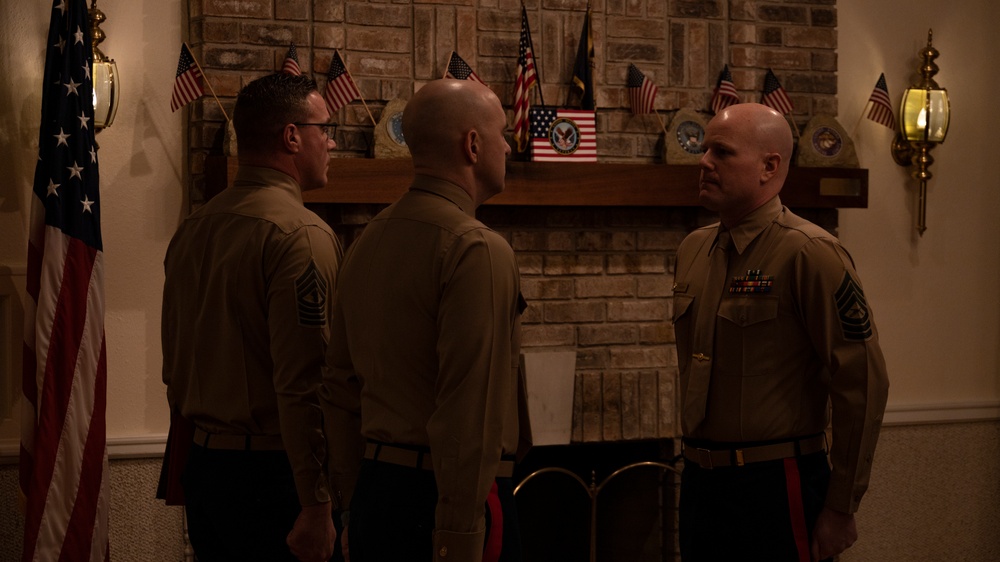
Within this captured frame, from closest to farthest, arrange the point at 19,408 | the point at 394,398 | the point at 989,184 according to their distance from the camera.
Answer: the point at 394,398 → the point at 19,408 → the point at 989,184

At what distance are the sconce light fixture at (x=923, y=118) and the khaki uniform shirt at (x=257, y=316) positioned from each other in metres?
2.86

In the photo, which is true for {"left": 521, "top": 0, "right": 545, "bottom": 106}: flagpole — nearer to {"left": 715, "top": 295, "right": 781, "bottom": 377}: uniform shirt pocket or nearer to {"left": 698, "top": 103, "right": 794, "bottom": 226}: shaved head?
{"left": 698, "top": 103, "right": 794, "bottom": 226}: shaved head

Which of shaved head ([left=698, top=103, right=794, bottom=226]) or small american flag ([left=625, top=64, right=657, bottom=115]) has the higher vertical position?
small american flag ([left=625, top=64, right=657, bottom=115])

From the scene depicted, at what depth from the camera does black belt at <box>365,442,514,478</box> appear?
1.90 m

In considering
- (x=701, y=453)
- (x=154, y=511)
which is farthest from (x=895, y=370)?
(x=154, y=511)

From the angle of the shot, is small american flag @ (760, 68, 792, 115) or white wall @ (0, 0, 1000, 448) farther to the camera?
white wall @ (0, 0, 1000, 448)

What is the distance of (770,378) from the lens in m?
2.43

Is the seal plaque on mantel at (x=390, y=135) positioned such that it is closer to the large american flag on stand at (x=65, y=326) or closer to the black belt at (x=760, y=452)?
the large american flag on stand at (x=65, y=326)

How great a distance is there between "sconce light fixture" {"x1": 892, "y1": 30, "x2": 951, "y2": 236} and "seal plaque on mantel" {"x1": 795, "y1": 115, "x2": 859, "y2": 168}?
363 mm

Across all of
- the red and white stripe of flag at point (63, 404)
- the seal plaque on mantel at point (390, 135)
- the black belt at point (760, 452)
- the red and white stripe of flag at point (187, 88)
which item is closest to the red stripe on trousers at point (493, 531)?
the black belt at point (760, 452)

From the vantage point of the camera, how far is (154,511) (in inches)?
142

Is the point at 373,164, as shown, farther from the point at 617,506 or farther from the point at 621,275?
the point at 617,506

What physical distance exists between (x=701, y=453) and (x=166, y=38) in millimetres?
2240

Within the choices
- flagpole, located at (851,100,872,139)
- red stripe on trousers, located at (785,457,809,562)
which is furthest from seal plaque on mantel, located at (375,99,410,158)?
flagpole, located at (851,100,872,139)
